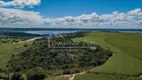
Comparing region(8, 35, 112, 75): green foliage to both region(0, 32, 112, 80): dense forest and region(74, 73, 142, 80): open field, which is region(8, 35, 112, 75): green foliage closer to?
region(0, 32, 112, 80): dense forest

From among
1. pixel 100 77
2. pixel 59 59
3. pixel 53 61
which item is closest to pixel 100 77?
pixel 100 77

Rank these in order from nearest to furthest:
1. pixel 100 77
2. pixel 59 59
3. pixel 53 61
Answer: pixel 100 77 < pixel 53 61 < pixel 59 59

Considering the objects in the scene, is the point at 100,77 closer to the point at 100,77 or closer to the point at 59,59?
the point at 100,77

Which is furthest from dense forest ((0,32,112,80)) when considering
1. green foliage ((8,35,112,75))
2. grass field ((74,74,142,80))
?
grass field ((74,74,142,80))

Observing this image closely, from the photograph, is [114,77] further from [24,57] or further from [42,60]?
[24,57]

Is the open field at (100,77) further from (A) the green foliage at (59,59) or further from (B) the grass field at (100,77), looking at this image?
(A) the green foliage at (59,59)

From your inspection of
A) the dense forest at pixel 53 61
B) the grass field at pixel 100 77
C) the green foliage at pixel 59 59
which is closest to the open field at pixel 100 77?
the grass field at pixel 100 77

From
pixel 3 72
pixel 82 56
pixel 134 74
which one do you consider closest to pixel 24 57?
pixel 3 72

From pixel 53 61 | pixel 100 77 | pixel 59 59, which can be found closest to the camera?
pixel 100 77

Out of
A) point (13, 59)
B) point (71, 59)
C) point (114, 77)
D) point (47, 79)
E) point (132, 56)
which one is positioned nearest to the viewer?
point (114, 77)

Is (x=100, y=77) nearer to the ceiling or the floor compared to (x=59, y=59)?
nearer to the ceiling

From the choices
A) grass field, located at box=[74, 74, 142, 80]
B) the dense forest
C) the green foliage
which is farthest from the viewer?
the green foliage
